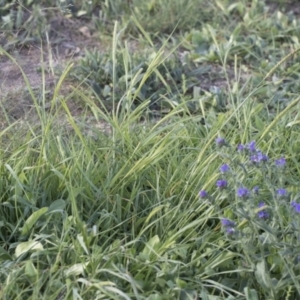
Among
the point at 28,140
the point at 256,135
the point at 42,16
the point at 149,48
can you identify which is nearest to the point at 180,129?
the point at 256,135

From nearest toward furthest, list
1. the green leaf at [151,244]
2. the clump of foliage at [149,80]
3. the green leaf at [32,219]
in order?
the green leaf at [151,244] < the green leaf at [32,219] < the clump of foliage at [149,80]

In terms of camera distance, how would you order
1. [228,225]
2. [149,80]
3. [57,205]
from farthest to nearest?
[149,80], [57,205], [228,225]

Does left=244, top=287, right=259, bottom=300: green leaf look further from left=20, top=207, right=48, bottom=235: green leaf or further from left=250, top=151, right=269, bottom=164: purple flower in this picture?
left=20, top=207, right=48, bottom=235: green leaf

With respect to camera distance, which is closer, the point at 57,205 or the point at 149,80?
the point at 57,205

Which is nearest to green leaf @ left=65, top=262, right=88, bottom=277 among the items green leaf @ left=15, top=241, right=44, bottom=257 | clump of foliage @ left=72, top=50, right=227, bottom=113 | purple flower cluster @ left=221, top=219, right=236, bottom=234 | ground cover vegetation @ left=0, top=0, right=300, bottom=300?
ground cover vegetation @ left=0, top=0, right=300, bottom=300

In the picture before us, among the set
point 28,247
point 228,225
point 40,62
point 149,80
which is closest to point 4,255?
point 28,247

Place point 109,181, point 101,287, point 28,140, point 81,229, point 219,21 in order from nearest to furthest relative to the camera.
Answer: point 101,287 < point 81,229 < point 109,181 < point 28,140 < point 219,21

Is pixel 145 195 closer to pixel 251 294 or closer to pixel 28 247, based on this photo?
pixel 28 247

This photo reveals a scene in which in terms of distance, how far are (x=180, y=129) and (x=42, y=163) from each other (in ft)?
2.07

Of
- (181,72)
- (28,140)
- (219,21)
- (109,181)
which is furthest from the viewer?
(219,21)

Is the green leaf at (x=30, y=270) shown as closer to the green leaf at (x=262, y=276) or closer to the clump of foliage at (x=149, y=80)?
the green leaf at (x=262, y=276)

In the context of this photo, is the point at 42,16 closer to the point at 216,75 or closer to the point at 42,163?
the point at 216,75

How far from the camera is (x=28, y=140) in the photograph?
9.29 ft

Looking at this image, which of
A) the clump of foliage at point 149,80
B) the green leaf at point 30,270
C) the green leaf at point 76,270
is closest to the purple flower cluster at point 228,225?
the green leaf at point 76,270
